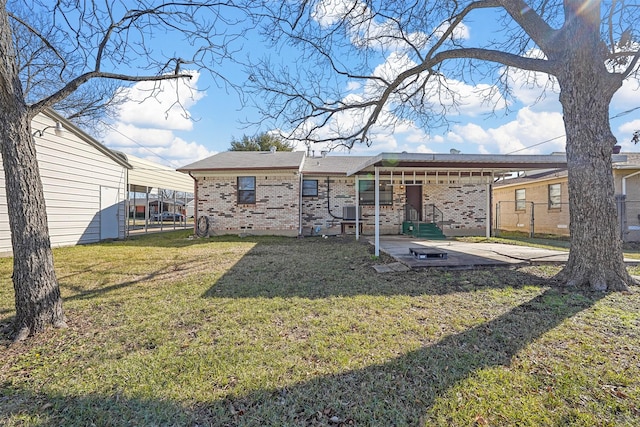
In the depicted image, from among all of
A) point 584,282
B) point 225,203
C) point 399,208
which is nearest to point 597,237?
point 584,282

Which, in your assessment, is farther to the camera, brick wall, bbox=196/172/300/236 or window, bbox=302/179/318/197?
window, bbox=302/179/318/197

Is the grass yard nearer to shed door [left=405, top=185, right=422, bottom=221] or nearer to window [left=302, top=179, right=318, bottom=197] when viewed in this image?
window [left=302, top=179, right=318, bottom=197]

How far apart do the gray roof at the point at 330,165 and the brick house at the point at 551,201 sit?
8032mm

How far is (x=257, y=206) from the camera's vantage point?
14.1 metres

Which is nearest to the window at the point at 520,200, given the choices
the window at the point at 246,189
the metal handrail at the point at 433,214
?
the metal handrail at the point at 433,214

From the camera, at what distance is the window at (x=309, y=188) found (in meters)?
14.6

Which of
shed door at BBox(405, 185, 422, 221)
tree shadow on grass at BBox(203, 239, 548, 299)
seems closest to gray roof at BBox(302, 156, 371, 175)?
shed door at BBox(405, 185, 422, 221)

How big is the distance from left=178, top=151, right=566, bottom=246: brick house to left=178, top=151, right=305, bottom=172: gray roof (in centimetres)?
4

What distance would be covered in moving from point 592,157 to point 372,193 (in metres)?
9.83

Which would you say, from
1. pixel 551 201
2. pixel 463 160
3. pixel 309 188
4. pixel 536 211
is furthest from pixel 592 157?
pixel 536 211

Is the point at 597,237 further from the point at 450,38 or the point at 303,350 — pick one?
the point at 450,38

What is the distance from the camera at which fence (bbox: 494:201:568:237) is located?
15.0 m

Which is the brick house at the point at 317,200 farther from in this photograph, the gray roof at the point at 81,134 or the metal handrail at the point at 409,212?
the gray roof at the point at 81,134

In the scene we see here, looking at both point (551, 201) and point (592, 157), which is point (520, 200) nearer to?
point (551, 201)
